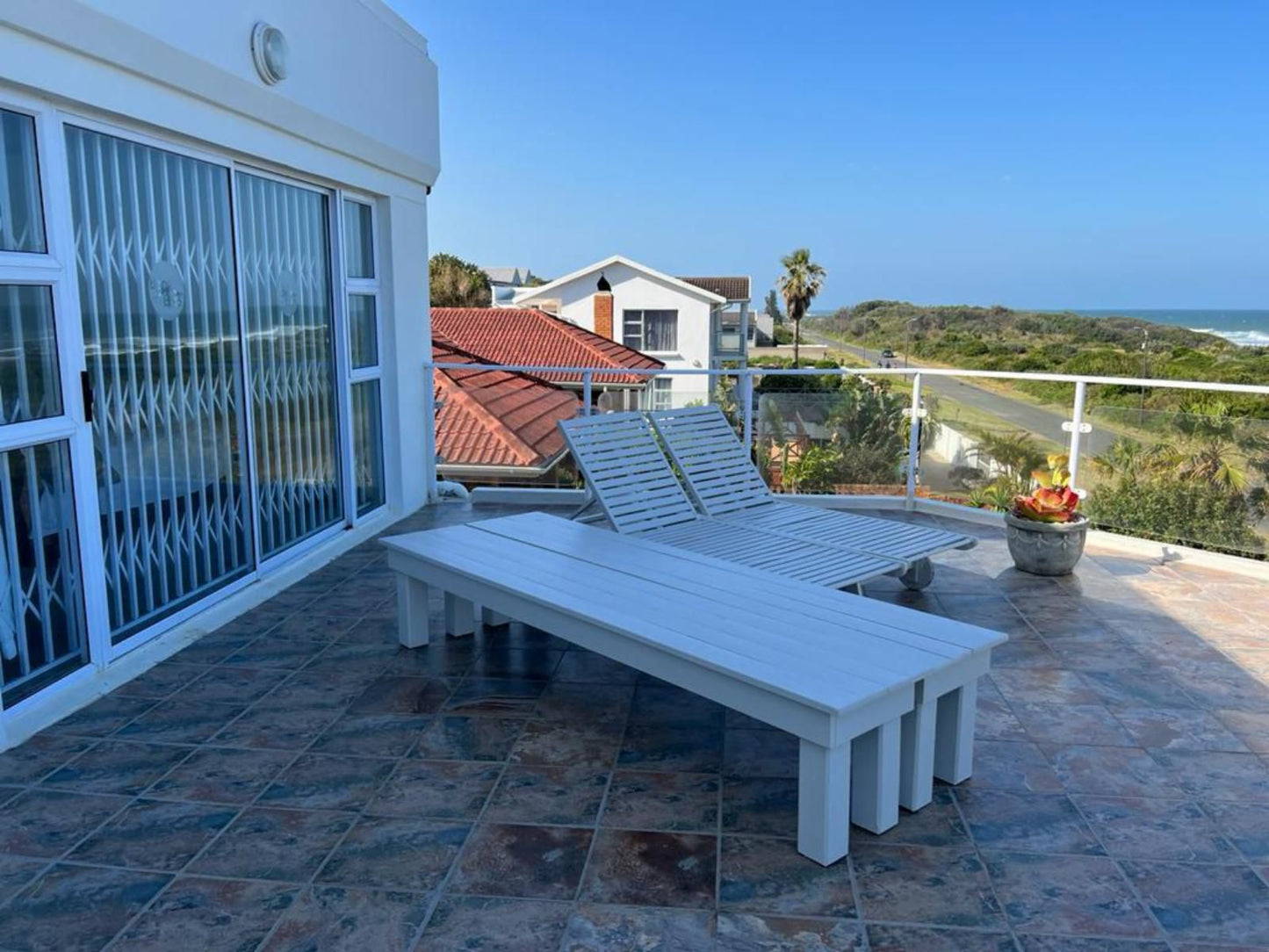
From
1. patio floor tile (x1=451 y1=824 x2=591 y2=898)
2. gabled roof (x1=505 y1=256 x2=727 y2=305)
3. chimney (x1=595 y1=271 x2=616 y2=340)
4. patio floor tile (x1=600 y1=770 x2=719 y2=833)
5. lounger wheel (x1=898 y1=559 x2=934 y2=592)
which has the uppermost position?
gabled roof (x1=505 y1=256 x2=727 y2=305)

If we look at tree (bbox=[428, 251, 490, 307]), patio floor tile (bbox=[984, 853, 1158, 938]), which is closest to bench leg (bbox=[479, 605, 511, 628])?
patio floor tile (bbox=[984, 853, 1158, 938])

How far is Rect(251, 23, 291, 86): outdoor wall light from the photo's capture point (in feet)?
13.7

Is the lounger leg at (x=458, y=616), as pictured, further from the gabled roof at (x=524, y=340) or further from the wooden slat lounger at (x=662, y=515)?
the gabled roof at (x=524, y=340)

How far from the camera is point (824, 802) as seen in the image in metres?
2.34

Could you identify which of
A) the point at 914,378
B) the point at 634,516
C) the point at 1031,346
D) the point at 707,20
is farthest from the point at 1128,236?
the point at 634,516

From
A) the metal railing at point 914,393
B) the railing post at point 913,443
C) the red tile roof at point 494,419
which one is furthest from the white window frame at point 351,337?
the red tile roof at point 494,419

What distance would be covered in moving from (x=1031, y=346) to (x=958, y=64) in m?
21.6

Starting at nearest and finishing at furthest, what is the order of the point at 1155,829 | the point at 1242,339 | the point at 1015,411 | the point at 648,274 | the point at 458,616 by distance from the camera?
the point at 1155,829 → the point at 458,616 → the point at 1015,411 → the point at 648,274 → the point at 1242,339

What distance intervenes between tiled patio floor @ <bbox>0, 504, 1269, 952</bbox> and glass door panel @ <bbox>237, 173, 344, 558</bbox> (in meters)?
1.19

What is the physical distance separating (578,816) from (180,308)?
2797 mm

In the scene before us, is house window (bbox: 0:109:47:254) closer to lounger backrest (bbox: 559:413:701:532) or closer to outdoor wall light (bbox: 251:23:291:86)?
outdoor wall light (bbox: 251:23:291:86)

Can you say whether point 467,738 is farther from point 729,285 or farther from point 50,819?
point 729,285

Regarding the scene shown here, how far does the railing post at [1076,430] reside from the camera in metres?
5.71

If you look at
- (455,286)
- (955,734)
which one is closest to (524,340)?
(955,734)
